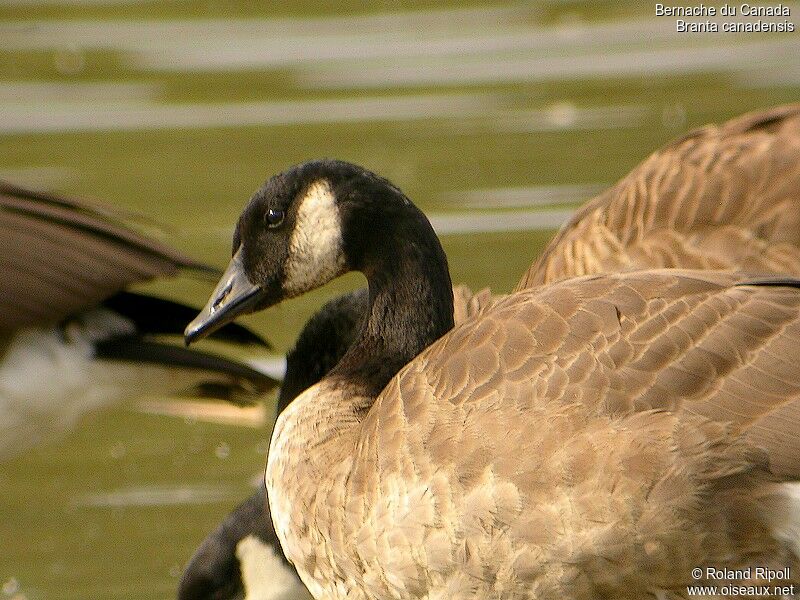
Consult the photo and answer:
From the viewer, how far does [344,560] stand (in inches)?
174

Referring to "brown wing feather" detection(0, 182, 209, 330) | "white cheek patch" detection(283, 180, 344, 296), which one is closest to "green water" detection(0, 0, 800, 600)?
"brown wing feather" detection(0, 182, 209, 330)

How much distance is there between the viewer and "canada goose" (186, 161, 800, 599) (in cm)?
395

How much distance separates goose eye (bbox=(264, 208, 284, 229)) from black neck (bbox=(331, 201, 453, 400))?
243mm

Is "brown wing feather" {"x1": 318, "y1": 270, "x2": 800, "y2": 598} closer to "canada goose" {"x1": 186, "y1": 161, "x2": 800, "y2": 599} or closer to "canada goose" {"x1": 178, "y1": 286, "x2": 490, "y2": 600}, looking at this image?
"canada goose" {"x1": 186, "y1": 161, "x2": 800, "y2": 599}

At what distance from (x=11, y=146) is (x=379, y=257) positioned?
6.89 metres

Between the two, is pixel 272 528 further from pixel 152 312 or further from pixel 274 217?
pixel 152 312

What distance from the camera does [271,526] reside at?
220 inches

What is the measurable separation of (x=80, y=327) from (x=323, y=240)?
2125 mm

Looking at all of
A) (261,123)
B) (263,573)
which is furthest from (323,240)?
(261,123)

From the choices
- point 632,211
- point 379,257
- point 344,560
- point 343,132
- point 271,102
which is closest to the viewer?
point 344,560

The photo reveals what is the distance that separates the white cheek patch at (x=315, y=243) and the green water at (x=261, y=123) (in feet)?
5.16

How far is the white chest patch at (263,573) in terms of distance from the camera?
5.62 meters

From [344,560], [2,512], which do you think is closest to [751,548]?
[344,560]

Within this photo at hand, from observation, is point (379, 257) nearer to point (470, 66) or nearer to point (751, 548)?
point (751, 548)
